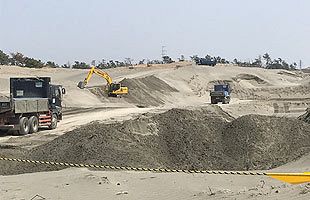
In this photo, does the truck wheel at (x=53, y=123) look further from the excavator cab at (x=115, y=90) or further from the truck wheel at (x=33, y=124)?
the excavator cab at (x=115, y=90)

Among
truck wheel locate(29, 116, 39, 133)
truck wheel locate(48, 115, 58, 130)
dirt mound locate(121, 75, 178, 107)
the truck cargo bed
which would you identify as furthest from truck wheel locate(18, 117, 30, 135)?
dirt mound locate(121, 75, 178, 107)

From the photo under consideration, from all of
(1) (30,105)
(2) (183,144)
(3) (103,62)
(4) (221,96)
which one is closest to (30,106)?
(1) (30,105)

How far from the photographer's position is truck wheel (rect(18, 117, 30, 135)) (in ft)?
79.3

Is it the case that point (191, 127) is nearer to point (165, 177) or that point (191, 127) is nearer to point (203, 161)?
point (203, 161)

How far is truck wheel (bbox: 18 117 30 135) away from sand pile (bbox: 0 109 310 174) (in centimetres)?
628

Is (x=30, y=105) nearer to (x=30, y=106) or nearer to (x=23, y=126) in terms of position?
(x=30, y=106)

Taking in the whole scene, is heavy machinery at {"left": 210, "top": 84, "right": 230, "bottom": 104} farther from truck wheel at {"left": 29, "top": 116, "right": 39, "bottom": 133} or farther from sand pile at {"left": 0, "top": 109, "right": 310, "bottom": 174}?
sand pile at {"left": 0, "top": 109, "right": 310, "bottom": 174}

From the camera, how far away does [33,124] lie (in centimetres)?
2533

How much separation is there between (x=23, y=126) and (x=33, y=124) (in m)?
1.06

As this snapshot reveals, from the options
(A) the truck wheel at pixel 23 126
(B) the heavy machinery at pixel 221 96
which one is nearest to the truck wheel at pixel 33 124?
(A) the truck wheel at pixel 23 126

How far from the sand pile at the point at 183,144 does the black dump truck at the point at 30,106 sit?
6.29 metres

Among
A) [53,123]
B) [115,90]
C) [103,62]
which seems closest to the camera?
[53,123]

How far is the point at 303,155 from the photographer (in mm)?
16406

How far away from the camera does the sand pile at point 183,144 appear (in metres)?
15.6
